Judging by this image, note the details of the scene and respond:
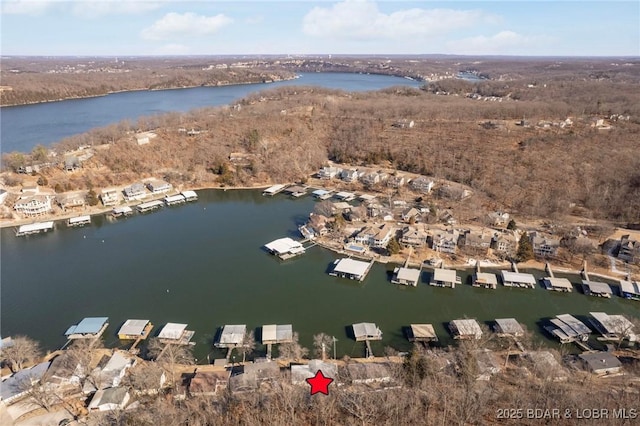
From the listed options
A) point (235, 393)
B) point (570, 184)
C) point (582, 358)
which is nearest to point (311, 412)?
point (235, 393)

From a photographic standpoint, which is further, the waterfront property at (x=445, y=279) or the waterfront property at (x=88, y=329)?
the waterfront property at (x=445, y=279)

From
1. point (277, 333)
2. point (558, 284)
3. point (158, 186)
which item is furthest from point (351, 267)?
point (158, 186)

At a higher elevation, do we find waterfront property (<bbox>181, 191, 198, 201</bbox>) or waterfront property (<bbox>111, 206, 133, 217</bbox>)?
waterfront property (<bbox>181, 191, 198, 201</bbox>)

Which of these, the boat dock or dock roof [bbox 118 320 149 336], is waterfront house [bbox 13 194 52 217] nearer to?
the boat dock

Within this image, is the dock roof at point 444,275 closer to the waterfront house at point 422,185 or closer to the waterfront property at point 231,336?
the waterfront property at point 231,336

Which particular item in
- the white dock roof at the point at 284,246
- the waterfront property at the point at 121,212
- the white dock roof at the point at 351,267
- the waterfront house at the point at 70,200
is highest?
the waterfront house at the point at 70,200

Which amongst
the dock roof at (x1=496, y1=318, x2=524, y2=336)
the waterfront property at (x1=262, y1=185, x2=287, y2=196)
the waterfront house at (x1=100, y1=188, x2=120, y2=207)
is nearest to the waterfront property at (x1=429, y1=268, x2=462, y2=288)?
the dock roof at (x1=496, y1=318, x2=524, y2=336)

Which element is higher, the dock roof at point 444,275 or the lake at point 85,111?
the lake at point 85,111

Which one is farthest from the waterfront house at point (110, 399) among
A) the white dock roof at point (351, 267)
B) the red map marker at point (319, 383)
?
the white dock roof at point (351, 267)
